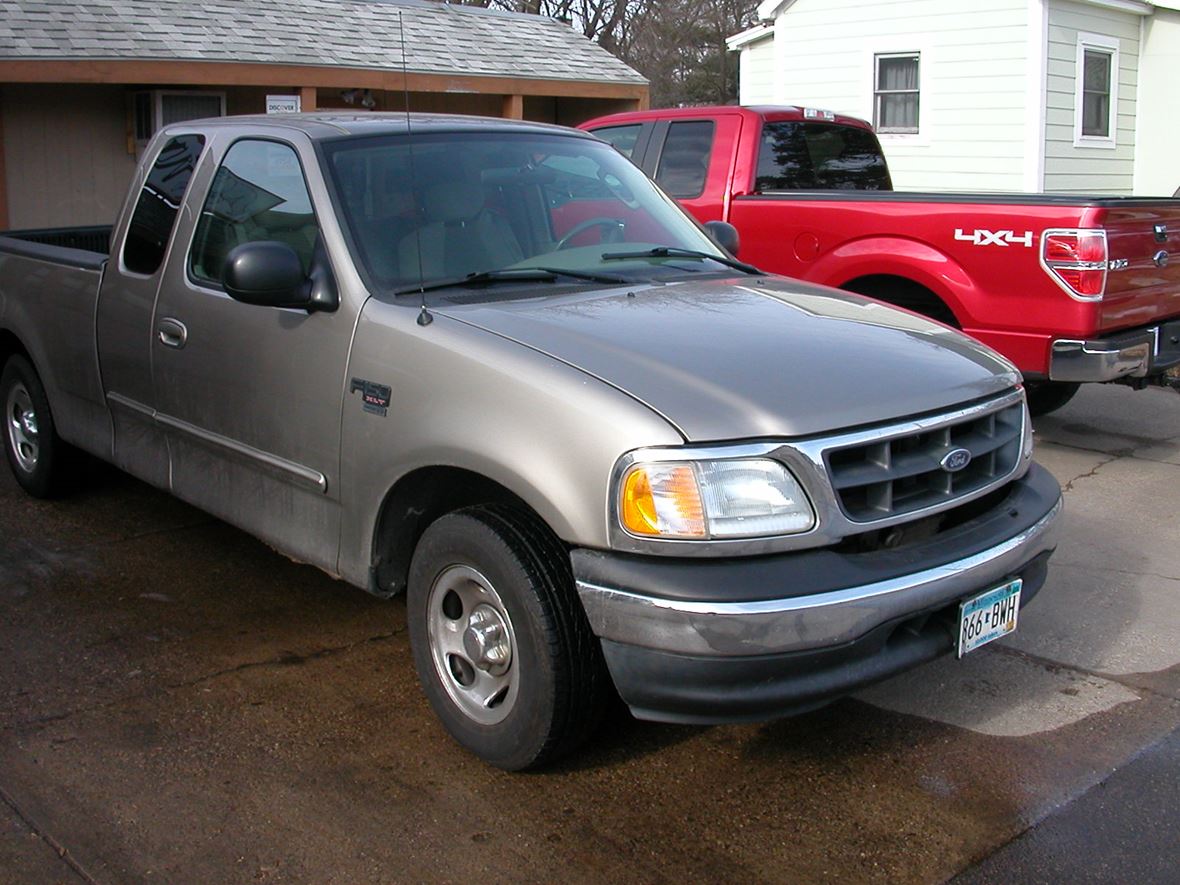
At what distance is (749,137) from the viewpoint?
27.4ft

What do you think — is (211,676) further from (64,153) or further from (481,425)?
(64,153)

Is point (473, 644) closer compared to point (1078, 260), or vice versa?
point (473, 644)

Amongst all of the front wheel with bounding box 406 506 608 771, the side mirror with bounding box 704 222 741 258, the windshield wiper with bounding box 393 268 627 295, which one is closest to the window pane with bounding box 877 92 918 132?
the side mirror with bounding box 704 222 741 258

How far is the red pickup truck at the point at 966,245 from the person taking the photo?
21.9 feet

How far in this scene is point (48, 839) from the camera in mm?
3389

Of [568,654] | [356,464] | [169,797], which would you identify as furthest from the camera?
[356,464]

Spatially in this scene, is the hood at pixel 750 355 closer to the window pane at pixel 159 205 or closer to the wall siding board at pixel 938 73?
the window pane at pixel 159 205

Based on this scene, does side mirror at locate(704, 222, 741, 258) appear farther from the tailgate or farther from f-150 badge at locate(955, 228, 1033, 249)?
the tailgate

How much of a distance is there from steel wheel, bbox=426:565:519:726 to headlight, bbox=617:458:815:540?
1.78ft

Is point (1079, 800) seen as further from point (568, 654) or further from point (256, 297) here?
point (256, 297)

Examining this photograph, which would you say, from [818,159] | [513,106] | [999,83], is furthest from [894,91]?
[818,159]

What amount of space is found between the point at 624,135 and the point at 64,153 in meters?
7.79

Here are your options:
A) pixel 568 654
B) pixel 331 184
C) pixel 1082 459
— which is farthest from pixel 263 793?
pixel 1082 459

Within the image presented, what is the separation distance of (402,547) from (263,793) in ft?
2.78
